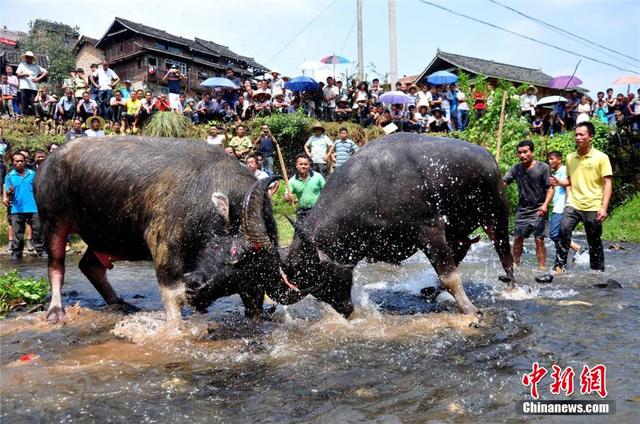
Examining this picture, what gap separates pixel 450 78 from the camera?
2061 cm

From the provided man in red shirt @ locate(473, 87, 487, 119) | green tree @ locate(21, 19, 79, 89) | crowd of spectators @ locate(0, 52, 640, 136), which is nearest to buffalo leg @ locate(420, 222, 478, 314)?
crowd of spectators @ locate(0, 52, 640, 136)

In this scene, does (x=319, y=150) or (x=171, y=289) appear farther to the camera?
(x=319, y=150)

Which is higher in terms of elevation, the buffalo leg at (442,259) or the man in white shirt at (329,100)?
the man in white shirt at (329,100)

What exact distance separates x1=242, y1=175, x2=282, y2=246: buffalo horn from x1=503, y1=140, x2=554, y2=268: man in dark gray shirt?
4893mm

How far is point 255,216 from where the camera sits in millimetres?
5371

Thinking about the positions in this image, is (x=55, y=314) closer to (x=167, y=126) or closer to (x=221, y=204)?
(x=221, y=204)

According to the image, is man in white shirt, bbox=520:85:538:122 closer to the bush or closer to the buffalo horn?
the bush

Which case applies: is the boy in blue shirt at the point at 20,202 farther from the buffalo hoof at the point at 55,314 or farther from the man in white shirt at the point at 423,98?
the man in white shirt at the point at 423,98

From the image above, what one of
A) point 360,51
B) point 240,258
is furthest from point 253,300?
point 360,51

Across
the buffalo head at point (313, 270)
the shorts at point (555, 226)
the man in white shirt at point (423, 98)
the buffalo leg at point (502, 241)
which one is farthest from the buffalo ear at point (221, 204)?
the man in white shirt at point (423, 98)

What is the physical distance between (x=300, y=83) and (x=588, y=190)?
40.9ft

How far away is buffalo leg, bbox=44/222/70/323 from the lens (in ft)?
21.0

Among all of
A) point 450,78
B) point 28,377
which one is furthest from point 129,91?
point 28,377

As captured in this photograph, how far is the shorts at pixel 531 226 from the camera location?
909cm
